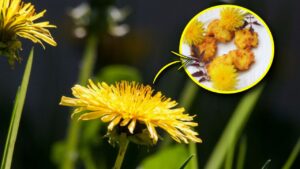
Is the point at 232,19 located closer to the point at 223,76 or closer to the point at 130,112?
the point at 223,76

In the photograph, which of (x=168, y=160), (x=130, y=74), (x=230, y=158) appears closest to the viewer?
(x=230, y=158)

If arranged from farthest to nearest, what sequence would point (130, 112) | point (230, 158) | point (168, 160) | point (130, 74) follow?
point (130, 74)
point (168, 160)
point (230, 158)
point (130, 112)

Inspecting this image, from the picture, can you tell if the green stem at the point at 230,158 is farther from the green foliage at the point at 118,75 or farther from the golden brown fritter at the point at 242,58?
the green foliage at the point at 118,75

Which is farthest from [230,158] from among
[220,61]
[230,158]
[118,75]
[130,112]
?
[118,75]

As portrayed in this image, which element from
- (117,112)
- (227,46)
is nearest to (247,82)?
(227,46)

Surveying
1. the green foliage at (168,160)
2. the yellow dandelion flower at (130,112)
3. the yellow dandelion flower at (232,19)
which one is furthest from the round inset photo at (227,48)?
the yellow dandelion flower at (130,112)

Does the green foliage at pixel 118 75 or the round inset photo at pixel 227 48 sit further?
the green foliage at pixel 118 75

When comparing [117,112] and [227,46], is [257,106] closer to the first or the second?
[227,46]

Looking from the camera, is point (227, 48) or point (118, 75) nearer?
point (227, 48)
